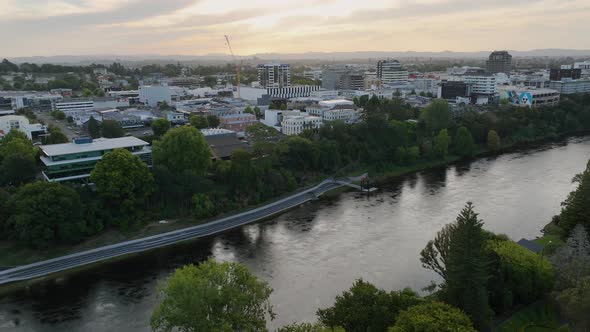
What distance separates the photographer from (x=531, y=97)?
133ft

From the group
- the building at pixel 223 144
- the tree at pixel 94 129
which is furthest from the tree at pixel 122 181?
the tree at pixel 94 129

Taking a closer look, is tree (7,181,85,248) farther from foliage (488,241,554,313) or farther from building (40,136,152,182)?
foliage (488,241,554,313)

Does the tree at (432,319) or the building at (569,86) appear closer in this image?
the tree at (432,319)

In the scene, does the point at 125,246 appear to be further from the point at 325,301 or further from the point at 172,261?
the point at 325,301

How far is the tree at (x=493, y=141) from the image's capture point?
99.2 feet

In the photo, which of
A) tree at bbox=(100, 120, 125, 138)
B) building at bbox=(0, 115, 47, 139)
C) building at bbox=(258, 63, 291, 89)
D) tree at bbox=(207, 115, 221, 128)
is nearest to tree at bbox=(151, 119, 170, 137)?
tree at bbox=(100, 120, 125, 138)

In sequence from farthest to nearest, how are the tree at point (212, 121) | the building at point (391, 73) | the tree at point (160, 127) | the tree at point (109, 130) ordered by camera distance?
the building at point (391, 73), the tree at point (212, 121), the tree at point (160, 127), the tree at point (109, 130)

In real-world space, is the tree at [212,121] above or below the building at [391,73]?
below

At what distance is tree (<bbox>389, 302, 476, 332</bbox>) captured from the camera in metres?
8.06

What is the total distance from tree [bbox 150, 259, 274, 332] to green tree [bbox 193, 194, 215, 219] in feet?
31.3

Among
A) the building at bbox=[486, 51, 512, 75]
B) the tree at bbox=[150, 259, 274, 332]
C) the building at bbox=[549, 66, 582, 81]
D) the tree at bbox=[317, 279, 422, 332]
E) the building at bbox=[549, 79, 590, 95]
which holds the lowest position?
the tree at bbox=[317, 279, 422, 332]

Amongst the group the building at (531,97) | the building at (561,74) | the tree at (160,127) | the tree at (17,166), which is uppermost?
the building at (561,74)

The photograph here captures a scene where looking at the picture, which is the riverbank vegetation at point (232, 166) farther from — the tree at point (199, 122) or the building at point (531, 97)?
the building at point (531, 97)

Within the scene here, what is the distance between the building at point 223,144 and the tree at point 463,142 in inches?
531
